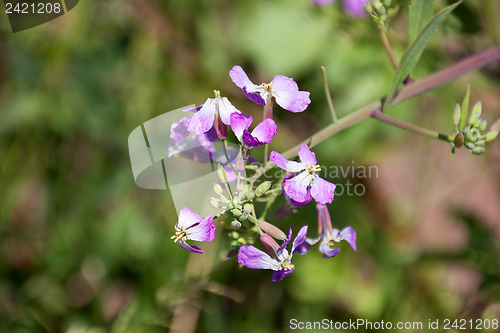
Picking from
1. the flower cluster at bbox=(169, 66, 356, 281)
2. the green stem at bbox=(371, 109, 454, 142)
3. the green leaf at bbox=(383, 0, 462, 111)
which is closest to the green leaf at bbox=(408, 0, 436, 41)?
the green leaf at bbox=(383, 0, 462, 111)

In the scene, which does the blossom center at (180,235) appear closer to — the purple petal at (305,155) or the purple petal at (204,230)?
the purple petal at (204,230)

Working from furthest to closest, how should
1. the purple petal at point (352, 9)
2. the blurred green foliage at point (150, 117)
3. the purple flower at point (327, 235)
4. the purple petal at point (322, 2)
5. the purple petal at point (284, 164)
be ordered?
the blurred green foliage at point (150, 117)
the purple petal at point (322, 2)
the purple petal at point (352, 9)
the purple flower at point (327, 235)
the purple petal at point (284, 164)

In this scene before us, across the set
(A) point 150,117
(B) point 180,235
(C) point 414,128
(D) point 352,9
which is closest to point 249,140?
(B) point 180,235

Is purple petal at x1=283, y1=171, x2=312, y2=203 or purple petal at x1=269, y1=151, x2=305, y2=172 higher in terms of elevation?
purple petal at x1=269, y1=151, x2=305, y2=172

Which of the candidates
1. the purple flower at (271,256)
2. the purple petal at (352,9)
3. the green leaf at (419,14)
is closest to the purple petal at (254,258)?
the purple flower at (271,256)

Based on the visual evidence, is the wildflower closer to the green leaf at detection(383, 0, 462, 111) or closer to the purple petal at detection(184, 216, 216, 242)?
the purple petal at detection(184, 216, 216, 242)

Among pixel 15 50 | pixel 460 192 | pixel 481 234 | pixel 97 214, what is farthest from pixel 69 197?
pixel 460 192

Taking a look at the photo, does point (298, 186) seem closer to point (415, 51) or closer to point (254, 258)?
point (254, 258)
